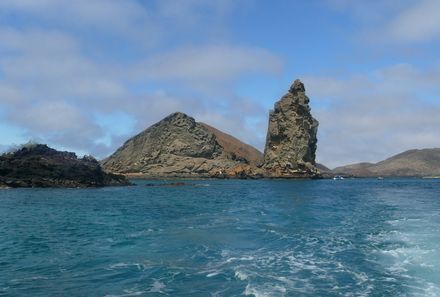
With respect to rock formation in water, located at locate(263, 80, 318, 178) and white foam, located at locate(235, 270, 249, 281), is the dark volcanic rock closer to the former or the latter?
white foam, located at locate(235, 270, 249, 281)

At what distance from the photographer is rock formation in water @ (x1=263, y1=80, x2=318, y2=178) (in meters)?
162

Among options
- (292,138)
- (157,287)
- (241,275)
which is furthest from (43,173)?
(292,138)

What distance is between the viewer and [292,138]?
6550 inches

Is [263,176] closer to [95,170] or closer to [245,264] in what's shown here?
[95,170]

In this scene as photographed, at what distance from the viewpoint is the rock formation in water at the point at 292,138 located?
161875 millimetres

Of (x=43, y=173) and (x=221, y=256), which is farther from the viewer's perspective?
(x=43, y=173)

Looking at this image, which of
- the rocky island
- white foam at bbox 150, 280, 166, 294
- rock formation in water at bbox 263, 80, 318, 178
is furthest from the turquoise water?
the rocky island

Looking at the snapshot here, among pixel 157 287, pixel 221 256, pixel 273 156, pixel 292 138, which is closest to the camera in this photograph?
pixel 157 287

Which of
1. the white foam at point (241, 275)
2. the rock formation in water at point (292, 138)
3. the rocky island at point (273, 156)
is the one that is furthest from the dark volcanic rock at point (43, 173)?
the rock formation in water at point (292, 138)

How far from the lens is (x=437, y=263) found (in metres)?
18.7

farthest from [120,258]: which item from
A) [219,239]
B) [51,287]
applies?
[219,239]

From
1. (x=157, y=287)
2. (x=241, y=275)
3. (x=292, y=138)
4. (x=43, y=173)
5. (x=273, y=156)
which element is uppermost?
(x=292, y=138)

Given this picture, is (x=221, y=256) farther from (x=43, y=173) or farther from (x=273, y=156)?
(x=273, y=156)

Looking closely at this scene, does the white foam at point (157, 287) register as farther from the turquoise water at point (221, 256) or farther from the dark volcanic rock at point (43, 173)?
the dark volcanic rock at point (43, 173)
